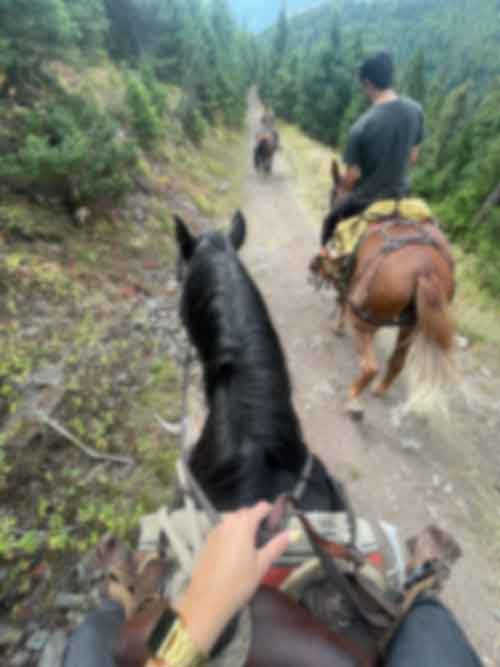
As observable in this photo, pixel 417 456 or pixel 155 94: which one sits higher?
pixel 155 94

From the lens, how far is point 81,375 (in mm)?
3049

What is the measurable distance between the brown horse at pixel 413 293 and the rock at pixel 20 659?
9.74ft

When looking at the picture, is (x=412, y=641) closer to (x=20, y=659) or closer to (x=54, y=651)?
(x=54, y=651)

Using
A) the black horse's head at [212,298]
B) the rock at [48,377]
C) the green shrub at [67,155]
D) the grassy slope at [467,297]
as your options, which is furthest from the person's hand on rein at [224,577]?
the grassy slope at [467,297]

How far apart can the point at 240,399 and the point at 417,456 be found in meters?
2.61

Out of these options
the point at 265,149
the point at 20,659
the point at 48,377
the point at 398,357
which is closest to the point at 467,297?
the point at 398,357

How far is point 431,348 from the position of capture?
292cm

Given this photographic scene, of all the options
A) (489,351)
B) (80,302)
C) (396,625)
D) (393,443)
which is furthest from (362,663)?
(489,351)

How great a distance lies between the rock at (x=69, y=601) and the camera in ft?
6.35

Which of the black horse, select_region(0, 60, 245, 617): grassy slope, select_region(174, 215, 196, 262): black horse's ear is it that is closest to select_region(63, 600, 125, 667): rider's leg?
the black horse

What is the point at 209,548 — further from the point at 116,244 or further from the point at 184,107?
the point at 184,107

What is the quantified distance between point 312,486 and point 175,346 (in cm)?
258

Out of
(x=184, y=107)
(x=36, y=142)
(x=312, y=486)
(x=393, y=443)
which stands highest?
(x=184, y=107)

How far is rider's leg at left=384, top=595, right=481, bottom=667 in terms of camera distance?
2.96 feet
